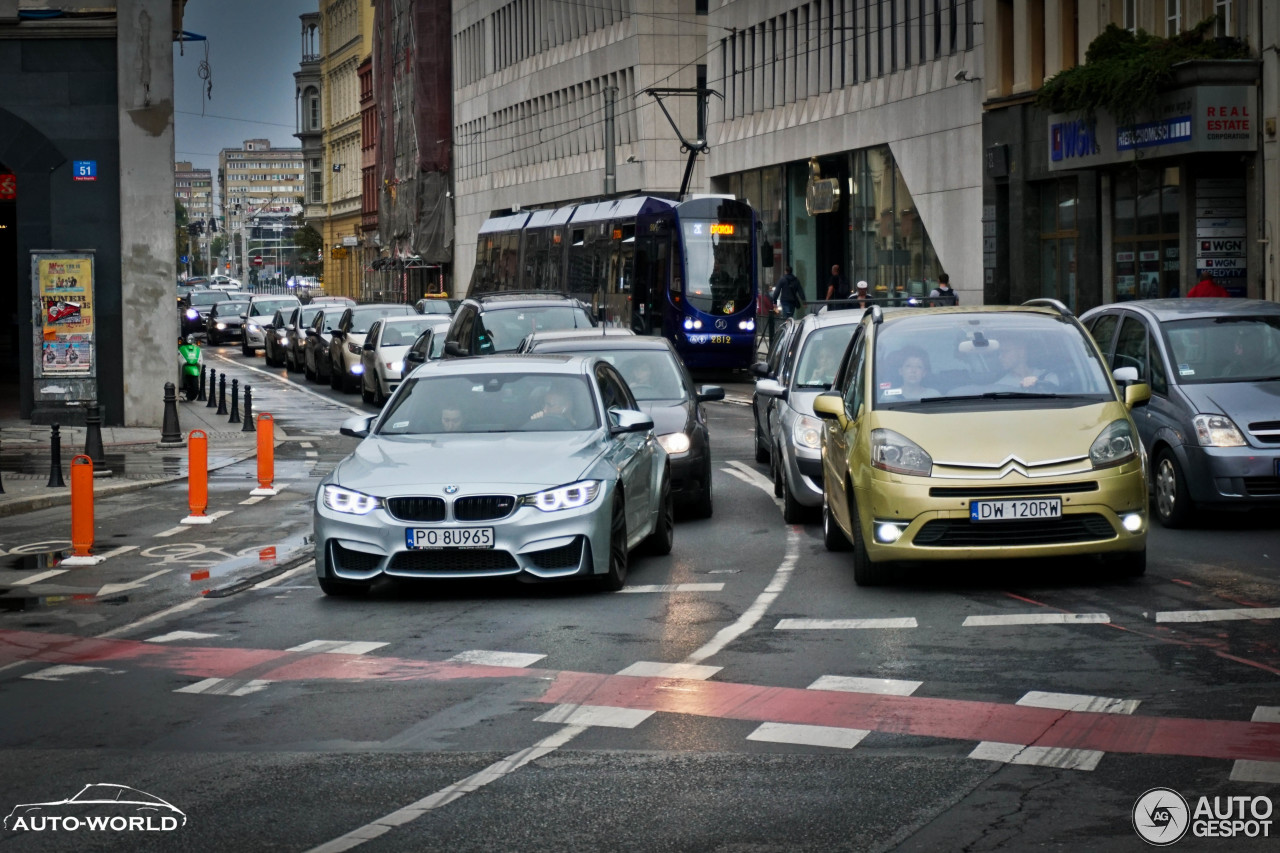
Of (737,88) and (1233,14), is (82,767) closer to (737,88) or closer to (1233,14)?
(1233,14)

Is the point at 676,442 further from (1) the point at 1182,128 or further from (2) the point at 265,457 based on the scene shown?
(1) the point at 1182,128

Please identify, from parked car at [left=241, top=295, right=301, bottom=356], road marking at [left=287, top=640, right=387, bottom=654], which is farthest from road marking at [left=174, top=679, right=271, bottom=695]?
parked car at [left=241, top=295, right=301, bottom=356]

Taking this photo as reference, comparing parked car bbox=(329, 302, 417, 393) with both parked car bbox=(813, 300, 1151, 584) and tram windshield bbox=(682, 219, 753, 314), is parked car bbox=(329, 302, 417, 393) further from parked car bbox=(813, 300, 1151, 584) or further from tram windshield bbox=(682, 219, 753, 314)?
parked car bbox=(813, 300, 1151, 584)

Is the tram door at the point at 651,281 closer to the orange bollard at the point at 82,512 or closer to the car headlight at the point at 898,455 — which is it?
the orange bollard at the point at 82,512

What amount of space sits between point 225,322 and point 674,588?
5642 cm

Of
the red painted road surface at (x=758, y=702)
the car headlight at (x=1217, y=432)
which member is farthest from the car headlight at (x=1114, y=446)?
the red painted road surface at (x=758, y=702)

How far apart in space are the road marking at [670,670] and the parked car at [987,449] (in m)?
A: 2.37

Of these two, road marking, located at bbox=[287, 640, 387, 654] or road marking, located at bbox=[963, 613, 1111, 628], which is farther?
road marking, located at bbox=[963, 613, 1111, 628]

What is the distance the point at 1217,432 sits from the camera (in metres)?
14.0

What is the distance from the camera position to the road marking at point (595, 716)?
7785 millimetres

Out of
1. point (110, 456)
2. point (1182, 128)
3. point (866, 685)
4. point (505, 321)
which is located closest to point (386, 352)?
point (505, 321)

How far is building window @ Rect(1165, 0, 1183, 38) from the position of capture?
32.0m

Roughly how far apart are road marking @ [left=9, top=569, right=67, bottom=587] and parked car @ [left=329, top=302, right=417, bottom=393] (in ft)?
77.1

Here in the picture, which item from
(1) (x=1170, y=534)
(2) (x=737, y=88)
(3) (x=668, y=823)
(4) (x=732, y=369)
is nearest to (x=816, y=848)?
(3) (x=668, y=823)
